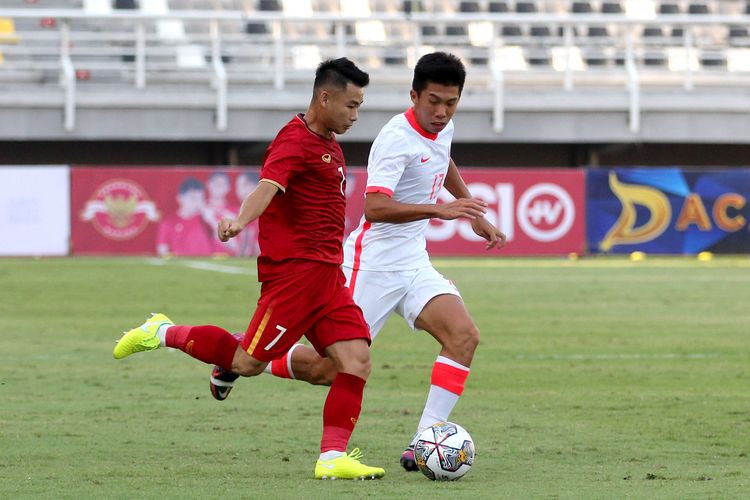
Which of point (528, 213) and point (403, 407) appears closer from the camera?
point (403, 407)

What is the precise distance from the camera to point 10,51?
32688 millimetres

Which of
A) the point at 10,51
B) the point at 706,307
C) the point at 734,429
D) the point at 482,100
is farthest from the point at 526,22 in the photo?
the point at 734,429

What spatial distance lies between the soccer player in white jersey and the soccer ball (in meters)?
0.15

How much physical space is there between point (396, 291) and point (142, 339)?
1.42 m

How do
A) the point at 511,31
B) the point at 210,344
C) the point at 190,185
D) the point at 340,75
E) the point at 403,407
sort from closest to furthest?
1. the point at 340,75
2. the point at 210,344
3. the point at 403,407
4. the point at 190,185
5. the point at 511,31

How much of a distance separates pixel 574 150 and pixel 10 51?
1383cm

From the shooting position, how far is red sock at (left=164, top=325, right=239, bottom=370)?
7.61 meters

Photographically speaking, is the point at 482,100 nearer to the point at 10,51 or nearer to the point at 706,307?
the point at 10,51

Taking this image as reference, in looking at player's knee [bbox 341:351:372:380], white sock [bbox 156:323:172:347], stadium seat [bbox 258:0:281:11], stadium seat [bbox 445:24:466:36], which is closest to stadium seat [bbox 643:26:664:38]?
stadium seat [bbox 445:24:466:36]

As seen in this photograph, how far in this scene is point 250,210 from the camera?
21.9ft

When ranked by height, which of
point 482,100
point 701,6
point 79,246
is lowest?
point 79,246

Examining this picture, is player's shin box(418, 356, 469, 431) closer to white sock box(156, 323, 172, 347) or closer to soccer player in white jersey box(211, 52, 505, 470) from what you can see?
soccer player in white jersey box(211, 52, 505, 470)

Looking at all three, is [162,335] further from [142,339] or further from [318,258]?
[318,258]

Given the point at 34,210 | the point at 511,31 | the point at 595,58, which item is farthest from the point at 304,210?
the point at 511,31
